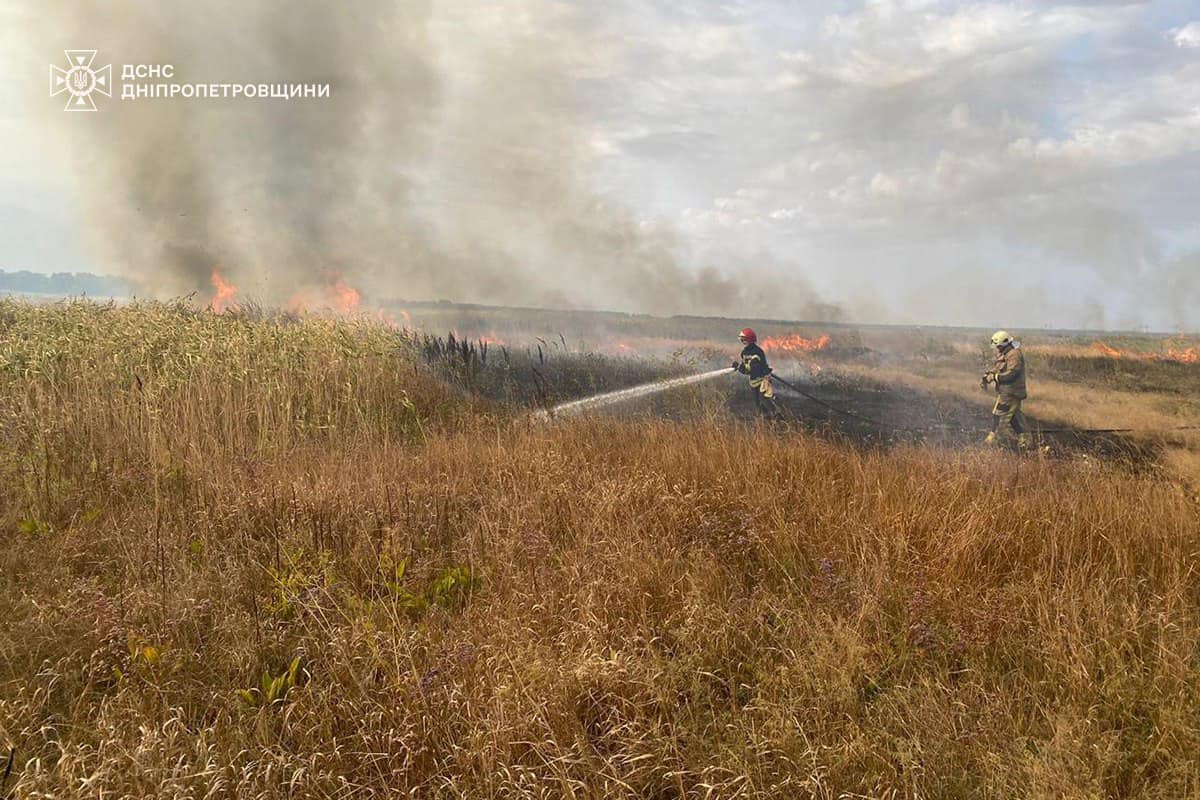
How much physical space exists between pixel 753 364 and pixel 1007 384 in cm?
431

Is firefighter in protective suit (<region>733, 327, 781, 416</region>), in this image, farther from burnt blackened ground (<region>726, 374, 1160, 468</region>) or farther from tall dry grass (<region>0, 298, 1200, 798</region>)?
tall dry grass (<region>0, 298, 1200, 798</region>)

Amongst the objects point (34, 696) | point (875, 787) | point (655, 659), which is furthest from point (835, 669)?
point (34, 696)

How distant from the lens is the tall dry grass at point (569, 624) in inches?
89.7

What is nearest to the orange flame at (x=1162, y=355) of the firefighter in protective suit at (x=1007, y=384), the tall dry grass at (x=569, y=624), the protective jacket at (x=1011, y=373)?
the firefighter in protective suit at (x=1007, y=384)

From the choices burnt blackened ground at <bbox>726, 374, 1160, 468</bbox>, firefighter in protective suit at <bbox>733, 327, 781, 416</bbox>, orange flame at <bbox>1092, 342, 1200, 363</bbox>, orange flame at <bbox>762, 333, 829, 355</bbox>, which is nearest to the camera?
burnt blackened ground at <bbox>726, 374, 1160, 468</bbox>

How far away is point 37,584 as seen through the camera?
343 centimetres

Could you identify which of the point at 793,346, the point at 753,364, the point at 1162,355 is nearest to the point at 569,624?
the point at 753,364

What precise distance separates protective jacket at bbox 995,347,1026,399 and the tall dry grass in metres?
5.23

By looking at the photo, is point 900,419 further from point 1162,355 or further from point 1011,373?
point 1162,355

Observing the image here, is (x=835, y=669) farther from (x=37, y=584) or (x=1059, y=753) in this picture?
(x=37, y=584)

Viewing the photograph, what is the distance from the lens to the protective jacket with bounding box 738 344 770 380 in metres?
11.4

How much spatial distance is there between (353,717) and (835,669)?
2069 millimetres

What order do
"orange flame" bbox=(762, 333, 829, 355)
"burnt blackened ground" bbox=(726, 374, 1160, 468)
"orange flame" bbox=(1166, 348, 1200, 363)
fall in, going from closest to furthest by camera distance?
"burnt blackened ground" bbox=(726, 374, 1160, 468), "orange flame" bbox=(1166, 348, 1200, 363), "orange flame" bbox=(762, 333, 829, 355)

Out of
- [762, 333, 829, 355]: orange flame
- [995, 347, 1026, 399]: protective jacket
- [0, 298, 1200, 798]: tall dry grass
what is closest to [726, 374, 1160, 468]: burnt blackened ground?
[995, 347, 1026, 399]: protective jacket
